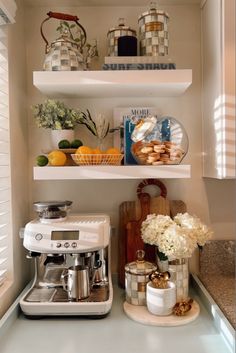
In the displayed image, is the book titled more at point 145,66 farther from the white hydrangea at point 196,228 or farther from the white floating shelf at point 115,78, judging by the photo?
the white hydrangea at point 196,228

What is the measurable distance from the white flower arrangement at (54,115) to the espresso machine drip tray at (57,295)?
651 millimetres

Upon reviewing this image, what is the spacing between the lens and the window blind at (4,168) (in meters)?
1.31

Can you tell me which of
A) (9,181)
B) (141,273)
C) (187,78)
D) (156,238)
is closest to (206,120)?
(187,78)

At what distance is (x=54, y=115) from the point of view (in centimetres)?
143

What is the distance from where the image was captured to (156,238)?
1285 millimetres

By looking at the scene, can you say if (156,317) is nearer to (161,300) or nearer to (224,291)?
(161,300)

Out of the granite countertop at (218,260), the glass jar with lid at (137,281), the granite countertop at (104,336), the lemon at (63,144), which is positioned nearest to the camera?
the granite countertop at (104,336)

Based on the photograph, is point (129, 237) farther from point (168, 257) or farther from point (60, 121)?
point (60, 121)

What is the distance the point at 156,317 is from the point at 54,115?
0.88 metres

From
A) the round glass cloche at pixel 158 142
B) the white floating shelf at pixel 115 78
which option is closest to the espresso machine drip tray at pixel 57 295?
the round glass cloche at pixel 158 142

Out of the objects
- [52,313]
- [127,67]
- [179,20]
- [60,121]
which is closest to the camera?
[52,313]

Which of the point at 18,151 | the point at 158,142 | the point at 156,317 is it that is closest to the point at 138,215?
the point at 158,142

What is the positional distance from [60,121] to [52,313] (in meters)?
0.75

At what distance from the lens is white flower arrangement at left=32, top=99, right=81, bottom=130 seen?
1.42 meters
